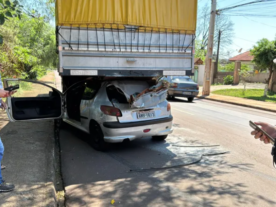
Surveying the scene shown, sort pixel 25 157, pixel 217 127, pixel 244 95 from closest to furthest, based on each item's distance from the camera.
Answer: pixel 25 157
pixel 217 127
pixel 244 95

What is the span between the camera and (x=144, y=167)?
451 centimetres

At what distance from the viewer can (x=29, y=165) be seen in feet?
13.6

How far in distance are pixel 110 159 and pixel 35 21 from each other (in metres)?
13.3

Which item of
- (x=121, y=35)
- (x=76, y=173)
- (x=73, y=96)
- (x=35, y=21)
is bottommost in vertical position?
(x=76, y=173)

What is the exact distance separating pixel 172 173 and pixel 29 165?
2485mm

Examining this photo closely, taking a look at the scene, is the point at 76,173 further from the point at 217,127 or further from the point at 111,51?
the point at 217,127

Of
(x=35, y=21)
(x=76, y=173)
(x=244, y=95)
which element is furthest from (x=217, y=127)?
(x=35, y=21)

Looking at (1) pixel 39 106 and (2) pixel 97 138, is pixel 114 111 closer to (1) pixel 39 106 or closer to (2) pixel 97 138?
(2) pixel 97 138

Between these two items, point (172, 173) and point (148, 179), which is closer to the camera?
point (148, 179)

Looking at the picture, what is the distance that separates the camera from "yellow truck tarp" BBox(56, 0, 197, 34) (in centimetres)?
455

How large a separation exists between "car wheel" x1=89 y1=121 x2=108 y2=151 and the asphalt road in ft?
0.49

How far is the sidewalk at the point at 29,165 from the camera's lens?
3152mm

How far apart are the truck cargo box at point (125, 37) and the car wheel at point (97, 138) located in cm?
121

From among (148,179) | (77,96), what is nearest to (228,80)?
(77,96)
